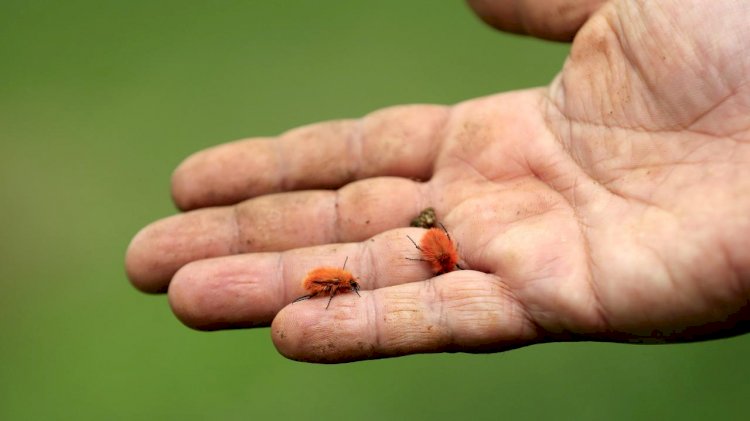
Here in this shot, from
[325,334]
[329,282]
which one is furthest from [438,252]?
[325,334]

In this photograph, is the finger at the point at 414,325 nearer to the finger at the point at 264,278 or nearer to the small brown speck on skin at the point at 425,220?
the finger at the point at 264,278

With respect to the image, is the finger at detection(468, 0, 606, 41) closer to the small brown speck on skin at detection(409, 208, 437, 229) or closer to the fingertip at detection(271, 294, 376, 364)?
the small brown speck on skin at detection(409, 208, 437, 229)

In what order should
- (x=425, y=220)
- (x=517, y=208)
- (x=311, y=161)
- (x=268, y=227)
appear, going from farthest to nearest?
(x=311, y=161) → (x=268, y=227) → (x=425, y=220) → (x=517, y=208)

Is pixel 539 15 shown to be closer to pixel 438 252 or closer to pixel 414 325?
pixel 438 252

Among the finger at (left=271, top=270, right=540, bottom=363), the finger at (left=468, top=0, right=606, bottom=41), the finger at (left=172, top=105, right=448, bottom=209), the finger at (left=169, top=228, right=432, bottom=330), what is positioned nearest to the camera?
the finger at (left=271, top=270, right=540, bottom=363)

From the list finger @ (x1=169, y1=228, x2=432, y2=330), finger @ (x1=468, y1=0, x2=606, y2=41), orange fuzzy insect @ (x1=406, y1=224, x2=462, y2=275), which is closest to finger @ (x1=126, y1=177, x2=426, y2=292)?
finger @ (x1=169, y1=228, x2=432, y2=330)

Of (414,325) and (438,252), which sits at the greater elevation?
(438,252)
